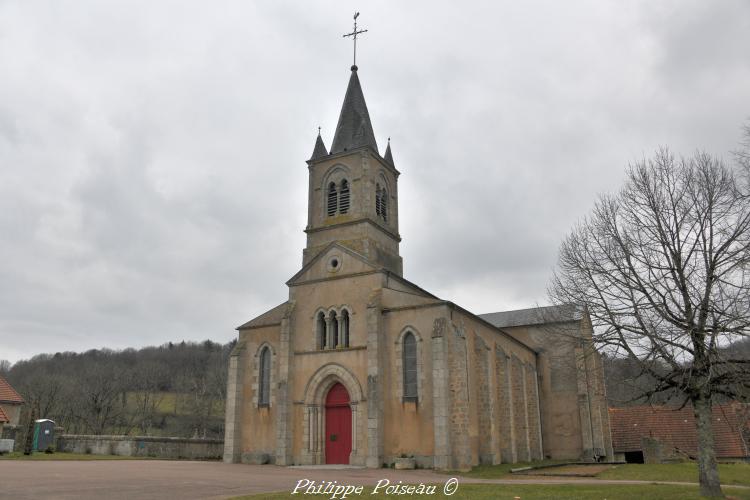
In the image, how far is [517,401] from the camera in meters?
32.5

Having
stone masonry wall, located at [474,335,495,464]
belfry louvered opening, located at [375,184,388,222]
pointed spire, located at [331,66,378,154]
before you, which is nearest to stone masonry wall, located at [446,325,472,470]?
stone masonry wall, located at [474,335,495,464]

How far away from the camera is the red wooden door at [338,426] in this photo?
88.7ft

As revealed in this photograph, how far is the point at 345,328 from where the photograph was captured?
28234mm

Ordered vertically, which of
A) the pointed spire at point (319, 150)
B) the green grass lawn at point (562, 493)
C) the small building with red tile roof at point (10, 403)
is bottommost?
the green grass lawn at point (562, 493)

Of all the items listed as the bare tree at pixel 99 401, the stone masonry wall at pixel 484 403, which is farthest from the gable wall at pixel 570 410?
the bare tree at pixel 99 401

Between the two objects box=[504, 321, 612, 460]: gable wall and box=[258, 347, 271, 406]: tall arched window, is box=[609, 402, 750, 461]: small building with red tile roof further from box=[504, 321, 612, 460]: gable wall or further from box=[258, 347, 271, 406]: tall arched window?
box=[258, 347, 271, 406]: tall arched window

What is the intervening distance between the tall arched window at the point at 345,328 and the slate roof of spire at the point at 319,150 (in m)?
10.2

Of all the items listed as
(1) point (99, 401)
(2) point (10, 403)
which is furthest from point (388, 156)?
(1) point (99, 401)

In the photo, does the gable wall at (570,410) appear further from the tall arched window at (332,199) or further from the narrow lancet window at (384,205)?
the tall arched window at (332,199)

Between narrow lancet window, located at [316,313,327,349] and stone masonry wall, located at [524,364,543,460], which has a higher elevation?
narrow lancet window, located at [316,313,327,349]

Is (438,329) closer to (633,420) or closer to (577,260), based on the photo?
(577,260)

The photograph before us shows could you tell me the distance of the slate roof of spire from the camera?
34.2 m

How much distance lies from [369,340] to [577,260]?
11505 millimetres

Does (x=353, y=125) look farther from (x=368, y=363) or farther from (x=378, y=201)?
(x=368, y=363)
